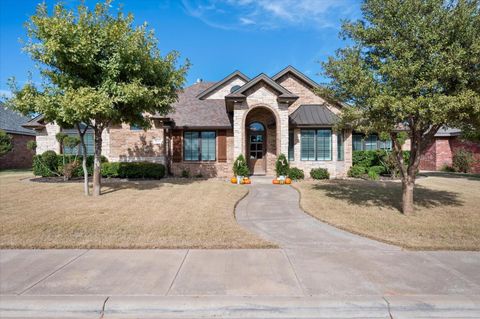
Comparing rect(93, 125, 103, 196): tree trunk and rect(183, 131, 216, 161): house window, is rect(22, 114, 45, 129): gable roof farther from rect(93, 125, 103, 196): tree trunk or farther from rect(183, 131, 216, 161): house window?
rect(93, 125, 103, 196): tree trunk

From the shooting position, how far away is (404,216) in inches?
293

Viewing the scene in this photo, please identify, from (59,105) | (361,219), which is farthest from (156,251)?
(59,105)

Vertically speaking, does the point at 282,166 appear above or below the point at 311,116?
below

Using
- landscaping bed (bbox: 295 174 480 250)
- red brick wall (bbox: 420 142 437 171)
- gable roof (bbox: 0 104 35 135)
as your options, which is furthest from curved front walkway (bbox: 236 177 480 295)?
gable roof (bbox: 0 104 35 135)

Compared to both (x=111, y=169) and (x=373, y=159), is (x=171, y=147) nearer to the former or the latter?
(x=111, y=169)

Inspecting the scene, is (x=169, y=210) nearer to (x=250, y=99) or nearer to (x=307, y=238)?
(x=307, y=238)

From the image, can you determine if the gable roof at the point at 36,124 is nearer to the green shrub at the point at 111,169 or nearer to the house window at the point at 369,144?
the green shrub at the point at 111,169

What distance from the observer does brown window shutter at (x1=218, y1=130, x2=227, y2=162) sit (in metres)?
17.3

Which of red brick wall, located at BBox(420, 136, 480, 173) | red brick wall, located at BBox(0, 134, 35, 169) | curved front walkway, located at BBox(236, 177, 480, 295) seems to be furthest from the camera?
red brick wall, located at BBox(0, 134, 35, 169)

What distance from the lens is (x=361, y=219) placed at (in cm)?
717

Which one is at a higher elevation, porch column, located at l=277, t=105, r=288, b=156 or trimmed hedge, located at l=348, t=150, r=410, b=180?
porch column, located at l=277, t=105, r=288, b=156

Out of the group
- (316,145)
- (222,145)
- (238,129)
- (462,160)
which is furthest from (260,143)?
(462,160)

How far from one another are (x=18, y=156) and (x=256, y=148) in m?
23.4

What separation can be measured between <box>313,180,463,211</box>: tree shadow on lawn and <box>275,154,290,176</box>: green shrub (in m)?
2.58
